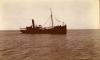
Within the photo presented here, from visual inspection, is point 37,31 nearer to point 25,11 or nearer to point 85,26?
point 25,11

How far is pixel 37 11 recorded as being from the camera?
18.5 meters

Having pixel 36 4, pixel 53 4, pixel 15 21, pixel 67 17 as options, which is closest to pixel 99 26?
pixel 67 17

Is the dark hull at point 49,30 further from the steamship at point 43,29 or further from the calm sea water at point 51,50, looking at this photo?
the calm sea water at point 51,50

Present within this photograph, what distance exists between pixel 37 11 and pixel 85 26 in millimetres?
4289

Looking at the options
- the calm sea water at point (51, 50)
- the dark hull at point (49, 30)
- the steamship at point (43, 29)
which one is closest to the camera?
the calm sea water at point (51, 50)

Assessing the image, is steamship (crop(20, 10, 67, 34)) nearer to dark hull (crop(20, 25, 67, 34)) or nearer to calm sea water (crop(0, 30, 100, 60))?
dark hull (crop(20, 25, 67, 34))

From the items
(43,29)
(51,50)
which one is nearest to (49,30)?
(43,29)

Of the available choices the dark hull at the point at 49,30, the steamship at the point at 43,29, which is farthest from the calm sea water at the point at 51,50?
the steamship at the point at 43,29

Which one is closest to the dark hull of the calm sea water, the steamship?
the steamship

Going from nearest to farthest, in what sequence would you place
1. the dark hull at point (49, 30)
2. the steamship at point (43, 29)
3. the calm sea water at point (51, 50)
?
the calm sea water at point (51, 50) → the dark hull at point (49, 30) → the steamship at point (43, 29)

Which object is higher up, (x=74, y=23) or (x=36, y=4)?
(x=36, y=4)

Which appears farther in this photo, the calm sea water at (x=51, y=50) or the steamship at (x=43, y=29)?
the steamship at (x=43, y=29)

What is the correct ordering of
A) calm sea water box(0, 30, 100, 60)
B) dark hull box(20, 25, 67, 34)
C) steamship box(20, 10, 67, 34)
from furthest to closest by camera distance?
1. steamship box(20, 10, 67, 34)
2. dark hull box(20, 25, 67, 34)
3. calm sea water box(0, 30, 100, 60)

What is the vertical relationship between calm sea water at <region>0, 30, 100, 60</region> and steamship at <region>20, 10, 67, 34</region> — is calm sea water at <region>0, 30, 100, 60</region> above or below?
below
